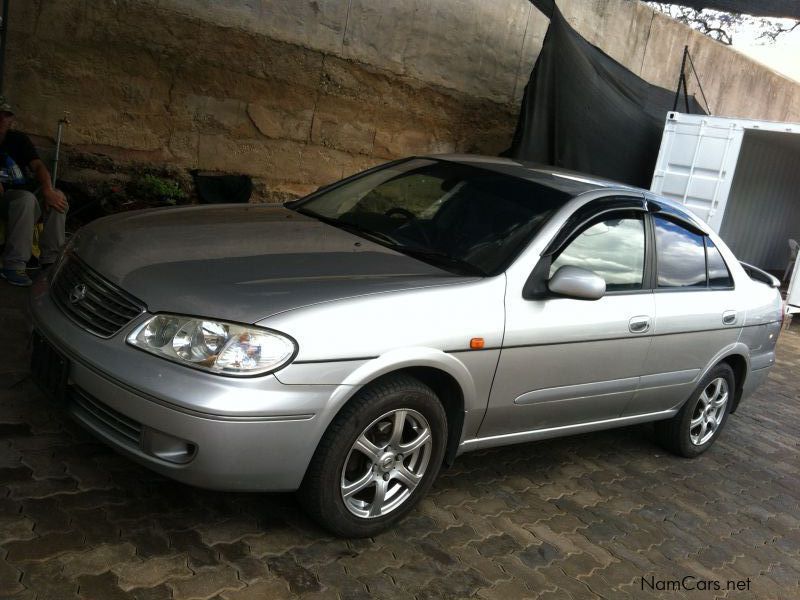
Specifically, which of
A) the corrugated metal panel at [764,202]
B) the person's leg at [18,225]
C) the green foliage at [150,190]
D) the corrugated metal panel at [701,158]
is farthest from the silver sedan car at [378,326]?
the corrugated metal panel at [764,202]

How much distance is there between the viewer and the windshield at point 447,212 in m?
3.81

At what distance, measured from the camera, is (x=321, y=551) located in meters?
3.21

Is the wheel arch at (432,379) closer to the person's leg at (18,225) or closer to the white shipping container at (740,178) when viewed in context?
the person's leg at (18,225)

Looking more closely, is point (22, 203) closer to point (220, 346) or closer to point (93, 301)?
point (93, 301)

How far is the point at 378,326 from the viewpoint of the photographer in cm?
312

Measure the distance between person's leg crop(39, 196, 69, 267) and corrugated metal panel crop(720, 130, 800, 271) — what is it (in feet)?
32.9

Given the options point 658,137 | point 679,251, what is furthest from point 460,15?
point 679,251

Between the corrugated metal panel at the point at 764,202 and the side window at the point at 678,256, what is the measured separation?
8.26 m

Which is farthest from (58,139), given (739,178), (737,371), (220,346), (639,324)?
(739,178)

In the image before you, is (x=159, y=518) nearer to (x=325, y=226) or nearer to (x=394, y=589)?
(x=394, y=589)

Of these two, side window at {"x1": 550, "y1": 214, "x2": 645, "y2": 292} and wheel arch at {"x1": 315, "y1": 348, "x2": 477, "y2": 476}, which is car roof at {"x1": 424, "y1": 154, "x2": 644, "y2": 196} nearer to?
side window at {"x1": 550, "y1": 214, "x2": 645, "y2": 292}

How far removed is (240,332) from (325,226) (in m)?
1.28

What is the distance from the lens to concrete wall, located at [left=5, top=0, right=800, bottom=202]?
6785 mm

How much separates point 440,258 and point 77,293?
159 centimetres
